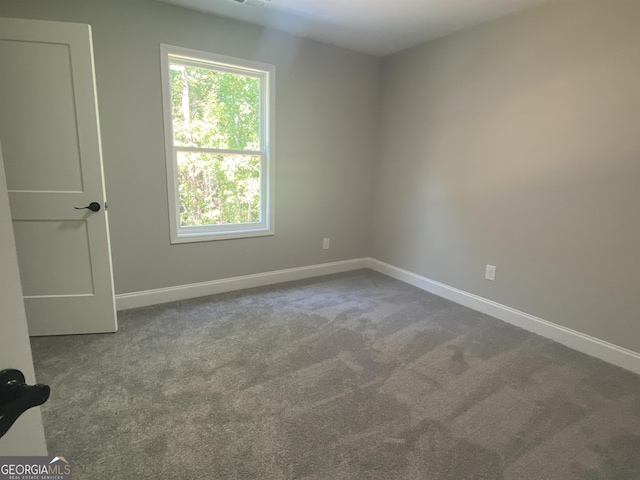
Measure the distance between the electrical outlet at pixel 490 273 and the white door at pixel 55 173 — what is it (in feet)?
10.1

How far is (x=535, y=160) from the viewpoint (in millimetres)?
2605

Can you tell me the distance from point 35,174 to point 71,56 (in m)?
0.80

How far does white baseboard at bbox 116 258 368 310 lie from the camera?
9.75 ft

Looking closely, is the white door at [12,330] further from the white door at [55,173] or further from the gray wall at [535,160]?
the gray wall at [535,160]

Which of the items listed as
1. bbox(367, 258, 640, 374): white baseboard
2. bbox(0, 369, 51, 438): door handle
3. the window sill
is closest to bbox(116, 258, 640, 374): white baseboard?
bbox(367, 258, 640, 374): white baseboard

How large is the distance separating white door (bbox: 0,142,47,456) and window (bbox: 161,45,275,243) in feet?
8.45

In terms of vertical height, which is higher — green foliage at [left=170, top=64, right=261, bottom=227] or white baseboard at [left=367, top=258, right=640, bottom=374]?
green foliage at [left=170, top=64, right=261, bottom=227]

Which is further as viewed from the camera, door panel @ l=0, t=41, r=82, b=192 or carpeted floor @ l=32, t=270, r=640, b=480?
door panel @ l=0, t=41, r=82, b=192

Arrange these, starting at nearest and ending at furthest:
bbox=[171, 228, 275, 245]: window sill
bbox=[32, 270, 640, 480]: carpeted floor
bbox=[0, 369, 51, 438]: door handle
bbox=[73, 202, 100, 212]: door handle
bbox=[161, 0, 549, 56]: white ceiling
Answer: bbox=[0, 369, 51, 438]: door handle → bbox=[32, 270, 640, 480]: carpeted floor → bbox=[73, 202, 100, 212]: door handle → bbox=[161, 0, 549, 56]: white ceiling → bbox=[171, 228, 275, 245]: window sill

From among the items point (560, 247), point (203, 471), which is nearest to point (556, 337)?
point (560, 247)

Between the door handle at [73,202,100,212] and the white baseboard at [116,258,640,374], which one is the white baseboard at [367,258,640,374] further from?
the door handle at [73,202,100,212]

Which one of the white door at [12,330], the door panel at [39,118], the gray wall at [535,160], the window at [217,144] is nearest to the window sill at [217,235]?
the window at [217,144]

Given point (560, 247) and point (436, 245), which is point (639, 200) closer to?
point (560, 247)

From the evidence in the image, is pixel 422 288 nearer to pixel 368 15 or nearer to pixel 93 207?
pixel 368 15
